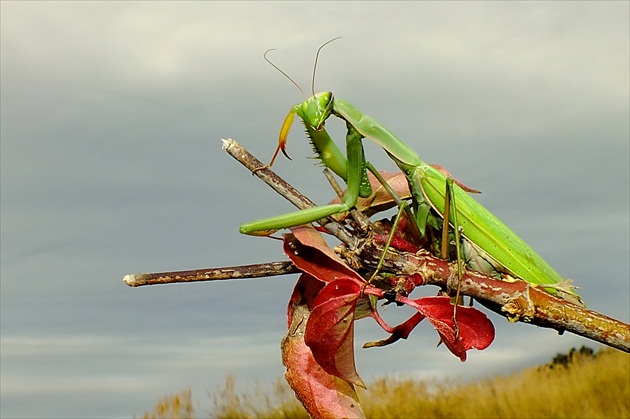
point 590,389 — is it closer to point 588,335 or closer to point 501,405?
point 501,405

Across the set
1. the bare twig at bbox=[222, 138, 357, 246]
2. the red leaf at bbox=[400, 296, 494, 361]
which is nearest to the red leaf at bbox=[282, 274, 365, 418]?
the bare twig at bbox=[222, 138, 357, 246]

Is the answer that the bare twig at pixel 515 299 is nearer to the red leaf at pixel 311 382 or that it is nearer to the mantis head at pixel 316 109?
the red leaf at pixel 311 382

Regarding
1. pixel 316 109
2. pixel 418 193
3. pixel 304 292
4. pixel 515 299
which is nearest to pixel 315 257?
pixel 304 292

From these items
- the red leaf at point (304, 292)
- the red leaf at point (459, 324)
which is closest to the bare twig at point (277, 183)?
the red leaf at point (304, 292)

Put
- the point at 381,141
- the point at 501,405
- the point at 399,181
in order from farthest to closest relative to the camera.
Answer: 1. the point at 501,405
2. the point at 381,141
3. the point at 399,181

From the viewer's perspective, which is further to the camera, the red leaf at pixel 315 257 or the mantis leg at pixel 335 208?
the mantis leg at pixel 335 208

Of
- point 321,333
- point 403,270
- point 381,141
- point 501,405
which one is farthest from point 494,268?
point 501,405

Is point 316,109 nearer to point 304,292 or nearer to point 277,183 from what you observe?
point 277,183
